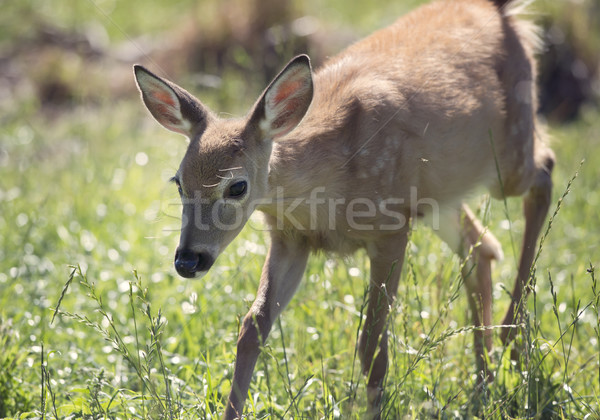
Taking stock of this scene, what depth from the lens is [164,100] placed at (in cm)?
399

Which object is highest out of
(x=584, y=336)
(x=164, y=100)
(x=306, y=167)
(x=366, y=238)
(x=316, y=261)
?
(x=164, y=100)

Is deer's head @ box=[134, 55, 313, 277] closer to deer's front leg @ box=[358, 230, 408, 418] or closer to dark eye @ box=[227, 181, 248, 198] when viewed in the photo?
dark eye @ box=[227, 181, 248, 198]

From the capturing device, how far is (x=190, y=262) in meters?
3.39

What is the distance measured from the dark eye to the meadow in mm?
443

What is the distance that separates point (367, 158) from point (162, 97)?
108 centimetres

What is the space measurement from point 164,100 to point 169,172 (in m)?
2.88

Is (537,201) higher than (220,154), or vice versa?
(220,154)

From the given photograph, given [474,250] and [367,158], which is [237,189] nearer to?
[367,158]

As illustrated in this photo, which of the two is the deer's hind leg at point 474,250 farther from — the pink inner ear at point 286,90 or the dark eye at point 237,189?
the dark eye at point 237,189

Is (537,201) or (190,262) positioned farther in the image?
(537,201)

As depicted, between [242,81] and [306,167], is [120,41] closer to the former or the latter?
[242,81]

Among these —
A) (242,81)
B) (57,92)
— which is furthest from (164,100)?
(57,92)

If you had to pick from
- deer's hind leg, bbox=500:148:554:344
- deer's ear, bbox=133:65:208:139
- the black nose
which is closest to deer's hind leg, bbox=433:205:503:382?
deer's hind leg, bbox=500:148:554:344
